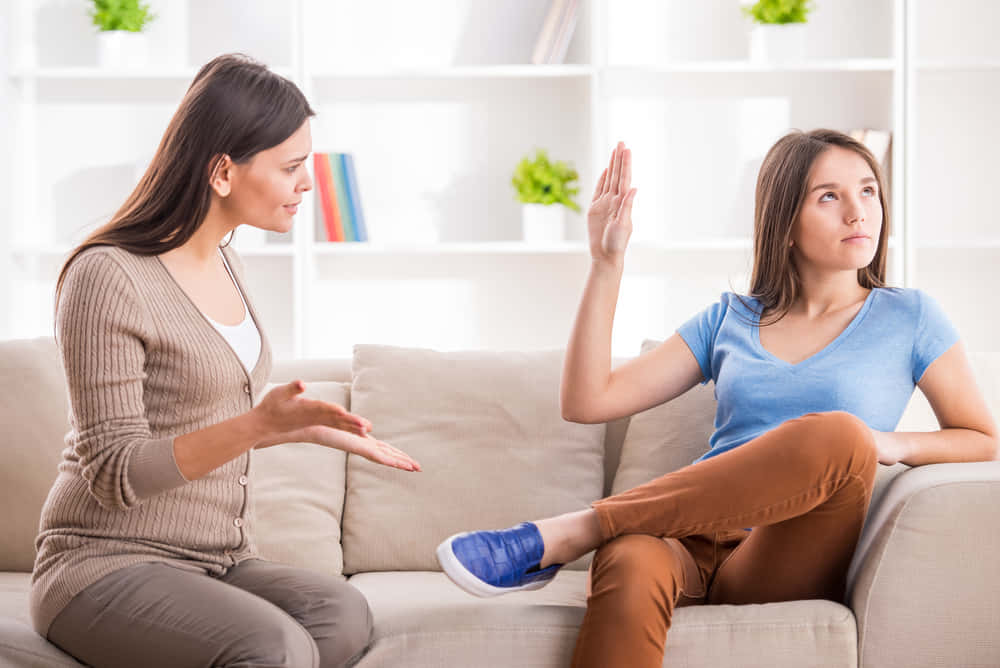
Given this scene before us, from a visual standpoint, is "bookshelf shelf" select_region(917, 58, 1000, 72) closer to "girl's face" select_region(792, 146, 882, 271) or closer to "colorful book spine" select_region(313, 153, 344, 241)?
"girl's face" select_region(792, 146, 882, 271)

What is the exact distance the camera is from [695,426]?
197 cm

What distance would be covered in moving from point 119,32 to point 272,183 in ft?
5.48

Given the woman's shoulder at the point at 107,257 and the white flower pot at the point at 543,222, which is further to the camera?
the white flower pot at the point at 543,222

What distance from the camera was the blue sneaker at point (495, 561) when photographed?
4.66 feet

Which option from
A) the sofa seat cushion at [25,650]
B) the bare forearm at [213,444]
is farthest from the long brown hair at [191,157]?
the sofa seat cushion at [25,650]

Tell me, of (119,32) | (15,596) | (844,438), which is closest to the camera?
(844,438)

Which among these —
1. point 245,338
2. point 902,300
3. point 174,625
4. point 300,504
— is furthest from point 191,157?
point 902,300

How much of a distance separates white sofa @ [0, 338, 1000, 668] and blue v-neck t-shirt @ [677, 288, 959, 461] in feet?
0.46

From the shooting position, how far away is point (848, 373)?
1696 millimetres

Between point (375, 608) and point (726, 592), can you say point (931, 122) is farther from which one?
point (375, 608)

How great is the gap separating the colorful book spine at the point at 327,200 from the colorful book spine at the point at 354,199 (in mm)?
41

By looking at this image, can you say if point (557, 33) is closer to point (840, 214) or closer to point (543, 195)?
point (543, 195)

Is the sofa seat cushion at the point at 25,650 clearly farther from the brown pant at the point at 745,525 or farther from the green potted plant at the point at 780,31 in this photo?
the green potted plant at the point at 780,31

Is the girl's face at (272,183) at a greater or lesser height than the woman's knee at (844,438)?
greater
